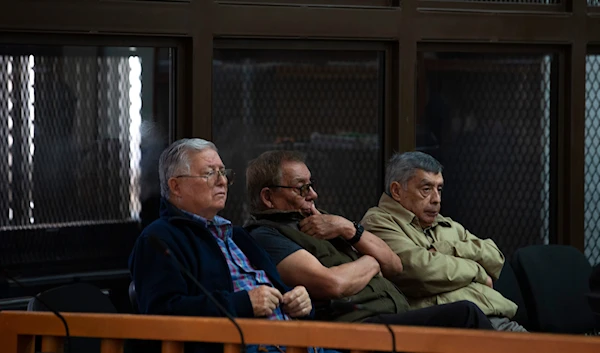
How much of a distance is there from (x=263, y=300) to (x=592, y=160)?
8.39 feet

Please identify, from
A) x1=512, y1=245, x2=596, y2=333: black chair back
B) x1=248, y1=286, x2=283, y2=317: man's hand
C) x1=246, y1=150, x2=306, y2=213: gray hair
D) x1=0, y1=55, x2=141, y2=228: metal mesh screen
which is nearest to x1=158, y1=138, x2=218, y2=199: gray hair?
x1=246, y1=150, x2=306, y2=213: gray hair

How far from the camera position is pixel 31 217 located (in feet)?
14.2

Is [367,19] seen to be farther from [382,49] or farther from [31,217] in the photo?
[31,217]

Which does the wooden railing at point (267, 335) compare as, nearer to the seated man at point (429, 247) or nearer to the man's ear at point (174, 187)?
the man's ear at point (174, 187)

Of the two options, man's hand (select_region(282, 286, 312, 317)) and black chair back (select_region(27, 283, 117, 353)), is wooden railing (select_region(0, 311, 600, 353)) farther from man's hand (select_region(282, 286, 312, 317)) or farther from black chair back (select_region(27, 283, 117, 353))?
man's hand (select_region(282, 286, 312, 317))

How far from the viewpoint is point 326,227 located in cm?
401

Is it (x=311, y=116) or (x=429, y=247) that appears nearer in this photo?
(x=429, y=247)

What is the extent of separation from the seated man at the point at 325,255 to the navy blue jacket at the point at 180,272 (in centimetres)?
18

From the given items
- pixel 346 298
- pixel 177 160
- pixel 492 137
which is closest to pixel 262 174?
pixel 177 160

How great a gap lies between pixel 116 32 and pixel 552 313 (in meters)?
2.22

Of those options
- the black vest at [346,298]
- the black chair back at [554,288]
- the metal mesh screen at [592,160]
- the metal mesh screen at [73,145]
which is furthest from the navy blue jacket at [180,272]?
the metal mesh screen at [592,160]

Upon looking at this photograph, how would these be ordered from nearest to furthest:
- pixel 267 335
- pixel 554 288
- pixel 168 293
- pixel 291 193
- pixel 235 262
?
pixel 267 335 < pixel 168 293 < pixel 235 262 < pixel 291 193 < pixel 554 288

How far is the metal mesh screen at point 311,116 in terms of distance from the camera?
468cm

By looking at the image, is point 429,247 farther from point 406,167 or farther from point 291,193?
point 291,193
